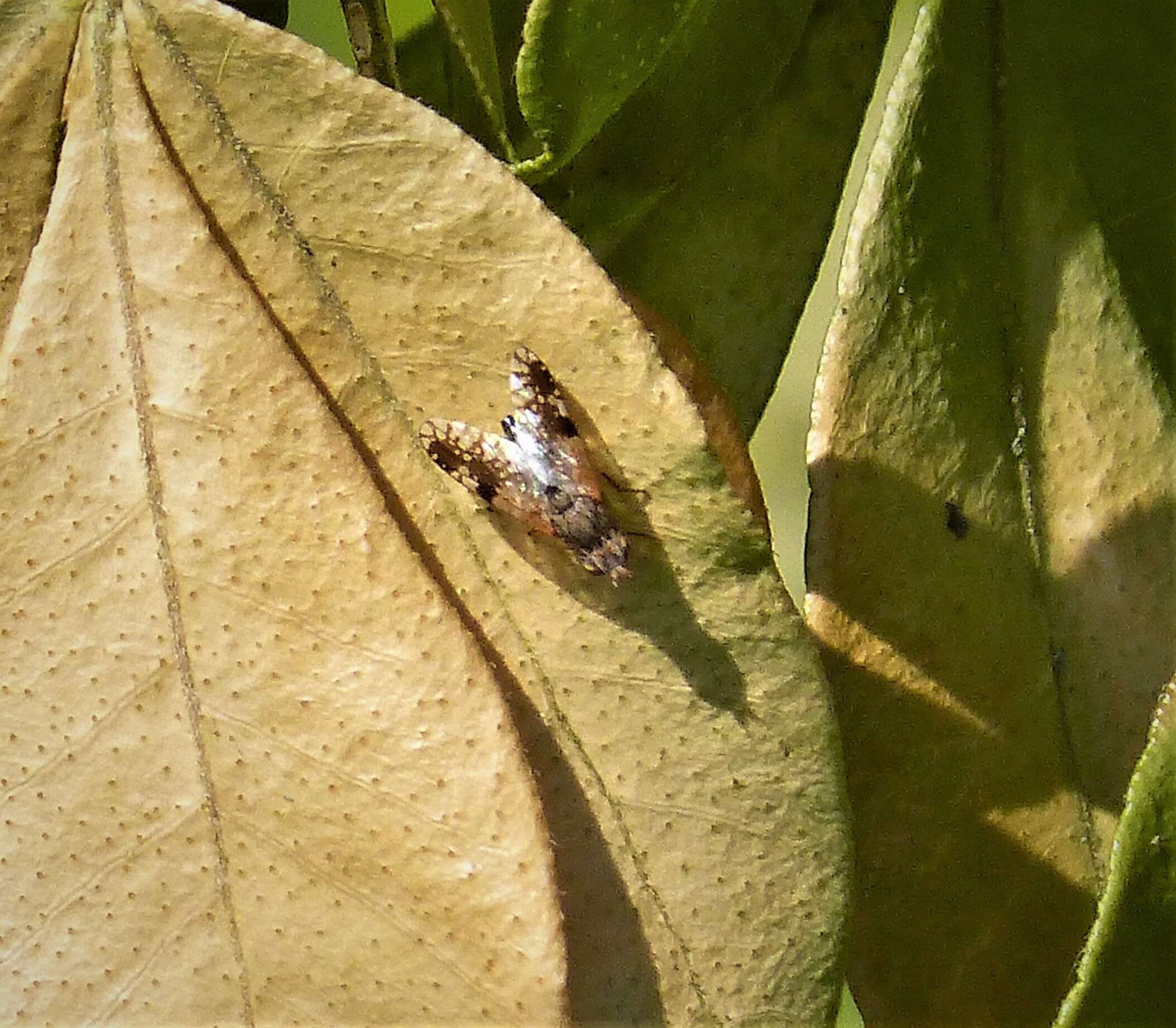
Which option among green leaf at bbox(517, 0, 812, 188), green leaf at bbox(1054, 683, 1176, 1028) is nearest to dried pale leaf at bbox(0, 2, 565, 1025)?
green leaf at bbox(517, 0, 812, 188)

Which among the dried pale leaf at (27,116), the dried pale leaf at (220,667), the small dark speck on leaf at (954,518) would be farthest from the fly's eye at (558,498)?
the dried pale leaf at (27,116)

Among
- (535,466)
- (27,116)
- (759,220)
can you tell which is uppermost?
(27,116)

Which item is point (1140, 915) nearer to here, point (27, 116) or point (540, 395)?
point (540, 395)

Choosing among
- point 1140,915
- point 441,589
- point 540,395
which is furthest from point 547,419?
point 1140,915

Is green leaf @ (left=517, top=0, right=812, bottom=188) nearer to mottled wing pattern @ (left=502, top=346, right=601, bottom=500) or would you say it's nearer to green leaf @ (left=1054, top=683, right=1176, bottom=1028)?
mottled wing pattern @ (left=502, top=346, right=601, bottom=500)

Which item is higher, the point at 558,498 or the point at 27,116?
the point at 27,116

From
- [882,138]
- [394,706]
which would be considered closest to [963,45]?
[882,138]

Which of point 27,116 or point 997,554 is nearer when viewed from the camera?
point 27,116
